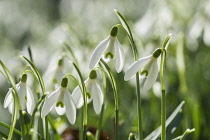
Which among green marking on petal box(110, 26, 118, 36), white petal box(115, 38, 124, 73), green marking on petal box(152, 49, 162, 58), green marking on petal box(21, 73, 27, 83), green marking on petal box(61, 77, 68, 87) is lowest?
green marking on petal box(61, 77, 68, 87)

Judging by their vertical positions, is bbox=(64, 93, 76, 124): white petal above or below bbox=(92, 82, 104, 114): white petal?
below

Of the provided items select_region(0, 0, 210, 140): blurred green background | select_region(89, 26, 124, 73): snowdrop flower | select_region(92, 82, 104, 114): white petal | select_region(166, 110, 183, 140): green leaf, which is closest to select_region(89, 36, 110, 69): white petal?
select_region(89, 26, 124, 73): snowdrop flower

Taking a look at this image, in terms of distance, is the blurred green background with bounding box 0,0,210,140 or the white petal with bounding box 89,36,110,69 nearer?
the white petal with bounding box 89,36,110,69

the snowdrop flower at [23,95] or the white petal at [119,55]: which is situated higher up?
the white petal at [119,55]

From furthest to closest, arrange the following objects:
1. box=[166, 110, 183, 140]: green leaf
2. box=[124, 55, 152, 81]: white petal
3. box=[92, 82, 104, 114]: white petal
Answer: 1. box=[166, 110, 183, 140]: green leaf
2. box=[92, 82, 104, 114]: white petal
3. box=[124, 55, 152, 81]: white petal

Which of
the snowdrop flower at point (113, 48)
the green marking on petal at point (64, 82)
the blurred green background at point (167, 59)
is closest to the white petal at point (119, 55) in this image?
the snowdrop flower at point (113, 48)

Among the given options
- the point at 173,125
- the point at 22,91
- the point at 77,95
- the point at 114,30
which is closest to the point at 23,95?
the point at 22,91

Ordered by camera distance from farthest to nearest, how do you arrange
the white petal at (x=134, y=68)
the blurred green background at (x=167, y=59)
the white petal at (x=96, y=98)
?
the blurred green background at (x=167, y=59) < the white petal at (x=96, y=98) < the white petal at (x=134, y=68)

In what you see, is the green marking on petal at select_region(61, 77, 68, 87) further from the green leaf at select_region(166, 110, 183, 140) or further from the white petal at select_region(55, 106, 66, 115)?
the green leaf at select_region(166, 110, 183, 140)

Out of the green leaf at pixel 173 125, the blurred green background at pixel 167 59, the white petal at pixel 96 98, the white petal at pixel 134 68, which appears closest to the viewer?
the white petal at pixel 134 68

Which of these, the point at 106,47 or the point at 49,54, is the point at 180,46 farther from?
the point at 49,54

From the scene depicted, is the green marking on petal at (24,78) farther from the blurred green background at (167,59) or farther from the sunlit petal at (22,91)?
the blurred green background at (167,59)
